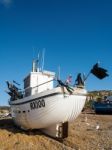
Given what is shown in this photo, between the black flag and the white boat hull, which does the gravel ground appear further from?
the black flag

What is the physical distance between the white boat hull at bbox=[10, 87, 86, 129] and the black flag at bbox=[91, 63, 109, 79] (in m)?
1.38

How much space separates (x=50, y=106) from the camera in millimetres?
21016

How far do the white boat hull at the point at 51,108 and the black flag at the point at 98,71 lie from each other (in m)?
1.38

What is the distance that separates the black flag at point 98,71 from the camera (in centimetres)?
2195

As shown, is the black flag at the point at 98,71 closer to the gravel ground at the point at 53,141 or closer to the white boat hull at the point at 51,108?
the white boat hull at the point at 51,108

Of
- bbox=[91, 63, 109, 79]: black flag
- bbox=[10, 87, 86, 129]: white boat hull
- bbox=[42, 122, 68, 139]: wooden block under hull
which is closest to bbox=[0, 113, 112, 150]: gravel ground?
bbox=[42, 122, 68, 139]: wooden block under hull

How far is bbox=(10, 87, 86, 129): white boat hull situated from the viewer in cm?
2098

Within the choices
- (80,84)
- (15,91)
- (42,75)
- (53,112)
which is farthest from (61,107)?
(15,91)

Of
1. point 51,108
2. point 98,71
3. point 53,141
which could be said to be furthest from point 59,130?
point 98,71

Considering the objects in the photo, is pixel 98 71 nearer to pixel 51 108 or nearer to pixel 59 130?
pixel 51 108

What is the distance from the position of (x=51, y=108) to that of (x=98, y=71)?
3.87 meters

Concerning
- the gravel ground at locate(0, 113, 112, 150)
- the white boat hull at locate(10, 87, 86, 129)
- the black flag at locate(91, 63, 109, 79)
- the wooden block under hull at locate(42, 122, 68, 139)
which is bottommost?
the gravel ground at locate(0, 113, 112, 150)

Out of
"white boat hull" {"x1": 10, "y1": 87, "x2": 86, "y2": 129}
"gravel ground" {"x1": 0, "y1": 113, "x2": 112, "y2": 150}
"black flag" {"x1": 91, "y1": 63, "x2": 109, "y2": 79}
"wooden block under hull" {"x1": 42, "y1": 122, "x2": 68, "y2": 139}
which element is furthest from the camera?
"wooden block under hull" {"x1": 42, "y1": 122, "x2": 68, "y2": 139}

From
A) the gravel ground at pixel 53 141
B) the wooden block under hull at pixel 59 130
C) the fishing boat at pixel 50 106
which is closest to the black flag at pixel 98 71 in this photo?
the fishing boat at pixel 50 106
